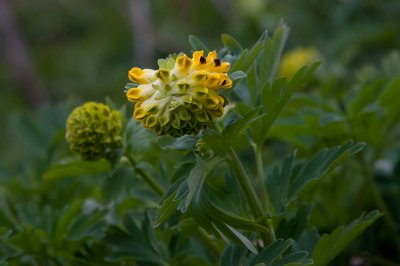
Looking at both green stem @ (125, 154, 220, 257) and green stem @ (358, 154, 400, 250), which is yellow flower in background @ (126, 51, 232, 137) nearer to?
green stem @ (125, 154, 220, 257)

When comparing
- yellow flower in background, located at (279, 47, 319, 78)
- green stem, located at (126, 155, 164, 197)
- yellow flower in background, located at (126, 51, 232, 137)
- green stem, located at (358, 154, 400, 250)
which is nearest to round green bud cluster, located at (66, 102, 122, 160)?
green stem, located at (126, 155, 164, 197)

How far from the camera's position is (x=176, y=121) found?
75 cm

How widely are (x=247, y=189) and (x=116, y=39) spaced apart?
9.36 ft

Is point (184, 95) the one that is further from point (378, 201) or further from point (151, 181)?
point (378, 201)

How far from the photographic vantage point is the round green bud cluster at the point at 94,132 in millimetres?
964

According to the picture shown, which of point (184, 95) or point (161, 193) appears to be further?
point (161, 193)

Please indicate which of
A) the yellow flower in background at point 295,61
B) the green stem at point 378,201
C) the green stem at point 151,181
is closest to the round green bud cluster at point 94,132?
the green stem at point 151,181

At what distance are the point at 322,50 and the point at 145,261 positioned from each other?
146 centimetres

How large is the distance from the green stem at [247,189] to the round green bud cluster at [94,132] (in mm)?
218

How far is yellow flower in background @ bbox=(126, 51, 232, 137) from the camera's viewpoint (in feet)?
2.43

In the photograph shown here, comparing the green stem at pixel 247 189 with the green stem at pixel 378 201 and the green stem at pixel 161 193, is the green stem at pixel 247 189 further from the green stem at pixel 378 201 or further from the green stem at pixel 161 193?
the green stem at pixel 378 201

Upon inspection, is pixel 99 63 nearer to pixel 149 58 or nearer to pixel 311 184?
pixel 149 58

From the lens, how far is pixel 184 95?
75 centimetres

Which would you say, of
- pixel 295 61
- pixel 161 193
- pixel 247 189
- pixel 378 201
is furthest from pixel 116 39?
pixel 247 189
